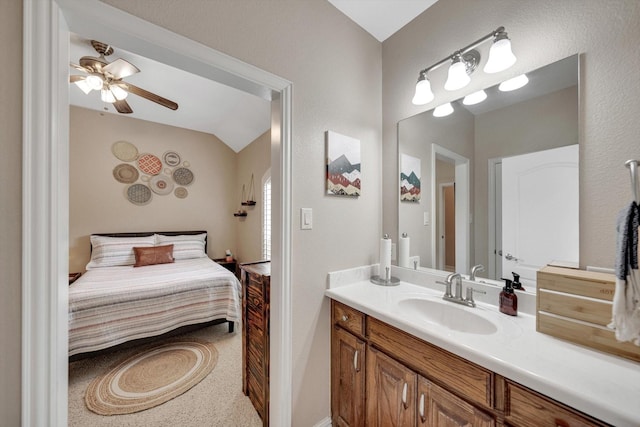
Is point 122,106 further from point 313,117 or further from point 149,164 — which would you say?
point 313,117

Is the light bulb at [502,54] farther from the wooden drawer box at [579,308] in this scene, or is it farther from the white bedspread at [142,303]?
the white bedspread at [142,303]

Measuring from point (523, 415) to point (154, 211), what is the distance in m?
4.81

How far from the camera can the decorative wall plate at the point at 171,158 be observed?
4105 mm

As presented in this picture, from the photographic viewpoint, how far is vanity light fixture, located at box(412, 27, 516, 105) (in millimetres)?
1104

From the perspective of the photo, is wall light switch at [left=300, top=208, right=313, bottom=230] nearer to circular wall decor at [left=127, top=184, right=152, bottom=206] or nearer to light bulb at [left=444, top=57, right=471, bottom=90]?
light bulb at [left=444, top=57, right=471, bottom=90]

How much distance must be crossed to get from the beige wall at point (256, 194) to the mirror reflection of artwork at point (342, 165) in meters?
2.26

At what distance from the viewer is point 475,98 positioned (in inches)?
51.8

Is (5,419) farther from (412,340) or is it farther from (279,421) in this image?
(412,340)

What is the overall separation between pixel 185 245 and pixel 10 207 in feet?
11.4

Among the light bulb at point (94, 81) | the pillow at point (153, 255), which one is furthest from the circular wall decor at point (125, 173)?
the light bulb at point (94, 81)

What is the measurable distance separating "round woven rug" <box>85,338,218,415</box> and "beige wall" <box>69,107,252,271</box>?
233cm

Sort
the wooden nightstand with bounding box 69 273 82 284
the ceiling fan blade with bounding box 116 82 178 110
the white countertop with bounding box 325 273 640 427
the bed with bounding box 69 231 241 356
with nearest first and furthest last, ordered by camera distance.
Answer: the white countertop with bounding box 325 273 640 427
the bed with bounding box 69 231 241 356
the ceiling fan blade with bounding box 116 82 178 110
the wooden nightstand with bounding box 69 273 82 284

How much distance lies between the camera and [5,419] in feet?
2.41

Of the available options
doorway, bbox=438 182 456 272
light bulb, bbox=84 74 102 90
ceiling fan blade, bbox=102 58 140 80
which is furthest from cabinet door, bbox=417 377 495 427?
light bulb, bbox=84 74 102 90
